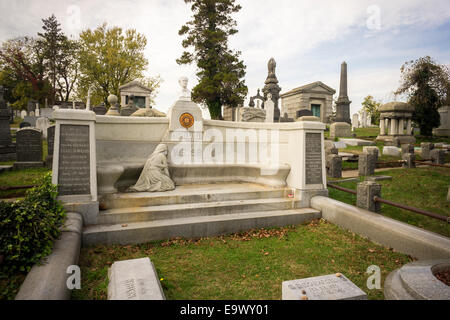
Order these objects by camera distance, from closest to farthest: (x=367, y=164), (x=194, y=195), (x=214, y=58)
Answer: (x=194, y=195)
(x=367, y=164)
(x=214, y=58)

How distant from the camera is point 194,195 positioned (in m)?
5.46

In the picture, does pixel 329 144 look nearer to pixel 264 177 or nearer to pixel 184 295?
pixel 264 177

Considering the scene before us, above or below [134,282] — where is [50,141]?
above

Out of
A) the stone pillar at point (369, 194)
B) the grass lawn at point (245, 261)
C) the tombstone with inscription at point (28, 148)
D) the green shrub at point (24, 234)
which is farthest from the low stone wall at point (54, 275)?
the tombstone with inscription at point (28, 148)

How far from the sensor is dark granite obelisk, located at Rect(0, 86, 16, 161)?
41.0ft

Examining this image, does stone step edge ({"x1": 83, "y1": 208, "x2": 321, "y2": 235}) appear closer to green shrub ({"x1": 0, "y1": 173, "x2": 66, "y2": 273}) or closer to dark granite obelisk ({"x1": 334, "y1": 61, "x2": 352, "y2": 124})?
green shrub ({"x1": 0, "y1": 173, "x2": 66, "y2": 273})

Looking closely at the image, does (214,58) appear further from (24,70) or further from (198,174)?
(24,70)

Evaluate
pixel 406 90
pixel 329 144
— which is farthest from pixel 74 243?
pixel 406 90

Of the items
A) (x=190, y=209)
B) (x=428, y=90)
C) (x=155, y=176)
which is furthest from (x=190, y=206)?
(x=428, y=90)

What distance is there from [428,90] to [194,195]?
25.5m

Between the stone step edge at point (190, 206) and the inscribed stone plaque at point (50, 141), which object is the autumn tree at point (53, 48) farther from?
the stone step edge at point (190, 206)

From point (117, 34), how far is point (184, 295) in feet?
139

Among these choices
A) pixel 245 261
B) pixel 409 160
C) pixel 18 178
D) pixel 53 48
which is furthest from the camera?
pixel 53 48
